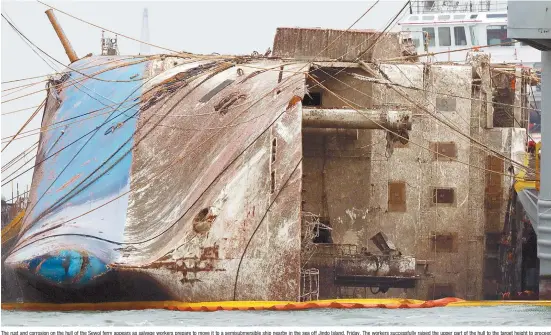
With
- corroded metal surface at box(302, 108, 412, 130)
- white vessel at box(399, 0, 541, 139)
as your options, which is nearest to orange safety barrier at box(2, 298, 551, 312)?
corroded metal surface at box(302, 108, 412, 130)

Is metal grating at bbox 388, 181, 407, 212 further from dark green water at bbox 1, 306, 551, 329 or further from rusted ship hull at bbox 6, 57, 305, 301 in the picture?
dark green water at bbox 1, 306, 551, 329

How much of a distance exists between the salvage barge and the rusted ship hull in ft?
0.14

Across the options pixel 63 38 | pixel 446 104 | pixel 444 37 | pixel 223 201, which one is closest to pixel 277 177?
pixel 223 201

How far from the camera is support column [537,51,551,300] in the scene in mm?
35062

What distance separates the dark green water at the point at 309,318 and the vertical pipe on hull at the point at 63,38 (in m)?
11.8

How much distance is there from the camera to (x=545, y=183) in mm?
35250

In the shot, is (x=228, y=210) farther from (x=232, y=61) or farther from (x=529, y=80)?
(x=529, y=80)

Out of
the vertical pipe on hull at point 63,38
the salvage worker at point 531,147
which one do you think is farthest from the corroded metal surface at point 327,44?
the vertical pipe on hull at point 63,38

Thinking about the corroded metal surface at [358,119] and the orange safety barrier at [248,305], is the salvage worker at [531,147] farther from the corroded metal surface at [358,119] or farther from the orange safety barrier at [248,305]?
the orange safety barrier at [248,305]

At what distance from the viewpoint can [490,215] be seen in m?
41.5

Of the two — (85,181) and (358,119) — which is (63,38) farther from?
(358,119)

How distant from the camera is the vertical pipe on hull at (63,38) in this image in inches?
1742

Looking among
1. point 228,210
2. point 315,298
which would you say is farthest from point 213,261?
point 315,298

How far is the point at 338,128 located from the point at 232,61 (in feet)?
13.2
